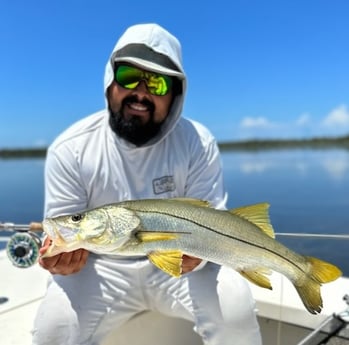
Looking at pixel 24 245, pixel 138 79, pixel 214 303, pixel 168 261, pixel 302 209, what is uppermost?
pixel 138 79

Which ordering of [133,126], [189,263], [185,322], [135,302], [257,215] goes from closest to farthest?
[257,215], [189,263], [135,302], [133,126], [185,322]

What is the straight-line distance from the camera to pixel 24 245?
3.23 metres

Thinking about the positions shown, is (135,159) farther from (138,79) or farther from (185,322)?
(185,322)

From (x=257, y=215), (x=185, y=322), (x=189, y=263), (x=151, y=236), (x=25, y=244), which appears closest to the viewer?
(x=151, y=236)

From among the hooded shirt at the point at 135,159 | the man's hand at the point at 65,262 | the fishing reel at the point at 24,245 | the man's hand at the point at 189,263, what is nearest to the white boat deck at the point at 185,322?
the fishing reel at the point at 24,245

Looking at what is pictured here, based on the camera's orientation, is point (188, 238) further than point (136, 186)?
No

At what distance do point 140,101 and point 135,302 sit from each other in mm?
1088

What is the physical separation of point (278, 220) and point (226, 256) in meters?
12.4

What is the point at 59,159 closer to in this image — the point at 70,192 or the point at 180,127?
the point at 70,192

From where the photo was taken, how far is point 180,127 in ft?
9.53

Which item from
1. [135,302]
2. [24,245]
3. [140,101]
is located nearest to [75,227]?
[135,302]

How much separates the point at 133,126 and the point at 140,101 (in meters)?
0.15

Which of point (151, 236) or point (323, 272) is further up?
point (151, 236)

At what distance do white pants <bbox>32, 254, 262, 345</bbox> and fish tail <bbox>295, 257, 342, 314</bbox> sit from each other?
1.86ft
